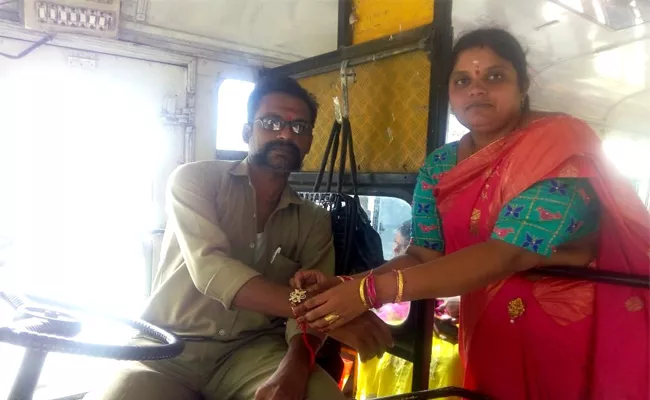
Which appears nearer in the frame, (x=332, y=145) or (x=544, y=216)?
(x=544, y=216)

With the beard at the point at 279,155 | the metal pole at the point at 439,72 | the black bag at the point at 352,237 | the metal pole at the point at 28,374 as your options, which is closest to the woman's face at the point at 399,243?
the black bag at the point at 352,237

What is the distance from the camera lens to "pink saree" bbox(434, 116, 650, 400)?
1.35m

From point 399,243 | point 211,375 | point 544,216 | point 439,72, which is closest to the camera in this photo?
point 544,216

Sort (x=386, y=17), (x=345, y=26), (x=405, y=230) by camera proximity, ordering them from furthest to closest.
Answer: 1. (x=405, y=230)
2. (x=345, y=26)
3. (x=386, y=17)

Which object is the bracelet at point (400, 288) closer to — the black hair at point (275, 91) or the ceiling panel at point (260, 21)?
the black hair at point (275, 91)

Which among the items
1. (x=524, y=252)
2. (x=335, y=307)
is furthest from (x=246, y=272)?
(x=524, y=252)

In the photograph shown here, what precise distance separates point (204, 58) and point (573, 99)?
3275mm

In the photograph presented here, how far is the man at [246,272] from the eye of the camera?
1531 mm

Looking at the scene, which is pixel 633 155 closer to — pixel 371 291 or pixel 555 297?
pixel 555 297

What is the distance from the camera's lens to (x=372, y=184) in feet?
7.67

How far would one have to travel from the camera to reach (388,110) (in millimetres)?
2277

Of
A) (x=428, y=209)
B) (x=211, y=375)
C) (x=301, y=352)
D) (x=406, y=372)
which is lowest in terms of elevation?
(x=406, y=372)

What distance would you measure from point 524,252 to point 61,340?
111cm

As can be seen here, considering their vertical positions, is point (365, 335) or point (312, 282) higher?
point (312, 282)
